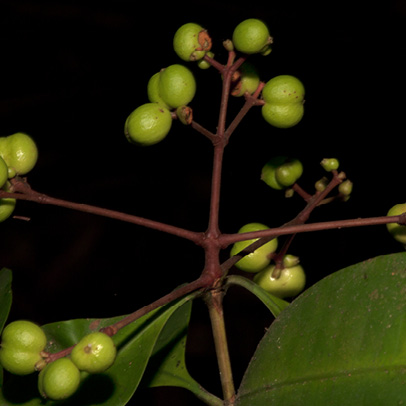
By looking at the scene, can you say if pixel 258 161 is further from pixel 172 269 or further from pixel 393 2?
pixel 393 2

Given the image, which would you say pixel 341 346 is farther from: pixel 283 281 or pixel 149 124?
pixel 149 124

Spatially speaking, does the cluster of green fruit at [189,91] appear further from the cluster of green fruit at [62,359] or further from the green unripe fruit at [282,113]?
the cluster of green fruit at [62,359]

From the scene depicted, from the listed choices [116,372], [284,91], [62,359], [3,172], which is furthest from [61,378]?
[284,91]

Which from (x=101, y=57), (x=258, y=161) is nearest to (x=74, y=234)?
(x=101, y=57)

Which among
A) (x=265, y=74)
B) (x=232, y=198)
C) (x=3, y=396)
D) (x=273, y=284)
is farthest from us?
(x=232, y=198)

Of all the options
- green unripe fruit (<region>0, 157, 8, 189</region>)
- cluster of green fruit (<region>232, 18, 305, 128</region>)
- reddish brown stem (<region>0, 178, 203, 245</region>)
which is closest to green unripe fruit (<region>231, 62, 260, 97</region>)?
cluster of green fruit (<region>232, 18, 305, 128</region>)

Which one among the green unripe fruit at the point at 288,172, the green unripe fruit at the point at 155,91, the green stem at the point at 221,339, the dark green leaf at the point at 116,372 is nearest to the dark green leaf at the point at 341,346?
the green stem at the point at 221,339
